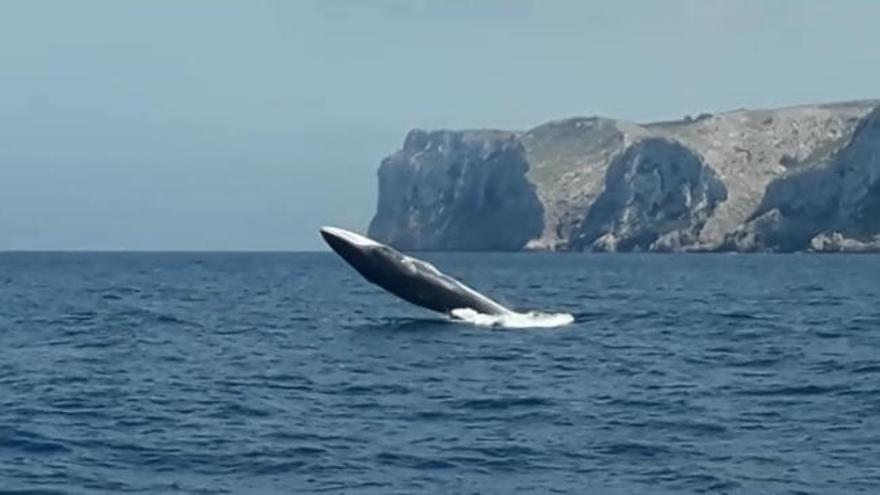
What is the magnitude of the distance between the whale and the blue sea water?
130 centimetres

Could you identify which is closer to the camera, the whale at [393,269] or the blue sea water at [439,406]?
the blue sea water at [439,406]

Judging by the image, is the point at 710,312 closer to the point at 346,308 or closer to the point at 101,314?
the point at 346,308

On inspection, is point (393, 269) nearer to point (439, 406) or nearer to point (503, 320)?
point (503, 320)

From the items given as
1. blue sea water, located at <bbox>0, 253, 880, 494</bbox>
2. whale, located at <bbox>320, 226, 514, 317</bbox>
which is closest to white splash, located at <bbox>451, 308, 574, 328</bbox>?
blue sea water, located at <bbox>0, 253, 880, 494</bbox>

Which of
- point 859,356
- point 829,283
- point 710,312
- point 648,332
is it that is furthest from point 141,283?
point 859,356

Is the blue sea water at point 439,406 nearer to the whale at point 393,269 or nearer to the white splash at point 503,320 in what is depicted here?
the white splash at point 503,320

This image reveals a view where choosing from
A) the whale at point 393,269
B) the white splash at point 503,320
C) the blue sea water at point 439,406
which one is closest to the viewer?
the blue sea water at point 439,406

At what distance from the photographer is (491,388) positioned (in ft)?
119

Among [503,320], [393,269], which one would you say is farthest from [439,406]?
[503,320]

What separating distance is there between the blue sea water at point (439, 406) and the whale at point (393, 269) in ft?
4.27

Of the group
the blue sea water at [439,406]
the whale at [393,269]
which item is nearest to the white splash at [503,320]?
the blue sea water at [439,406]

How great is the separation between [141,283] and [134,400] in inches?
3777

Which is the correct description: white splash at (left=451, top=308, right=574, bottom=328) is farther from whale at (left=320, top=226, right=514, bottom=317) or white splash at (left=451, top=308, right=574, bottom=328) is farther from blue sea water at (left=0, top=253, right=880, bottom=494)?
whale at (left=320, top=226, right=514, bottom=317)

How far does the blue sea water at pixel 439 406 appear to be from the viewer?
2470 centimetres
